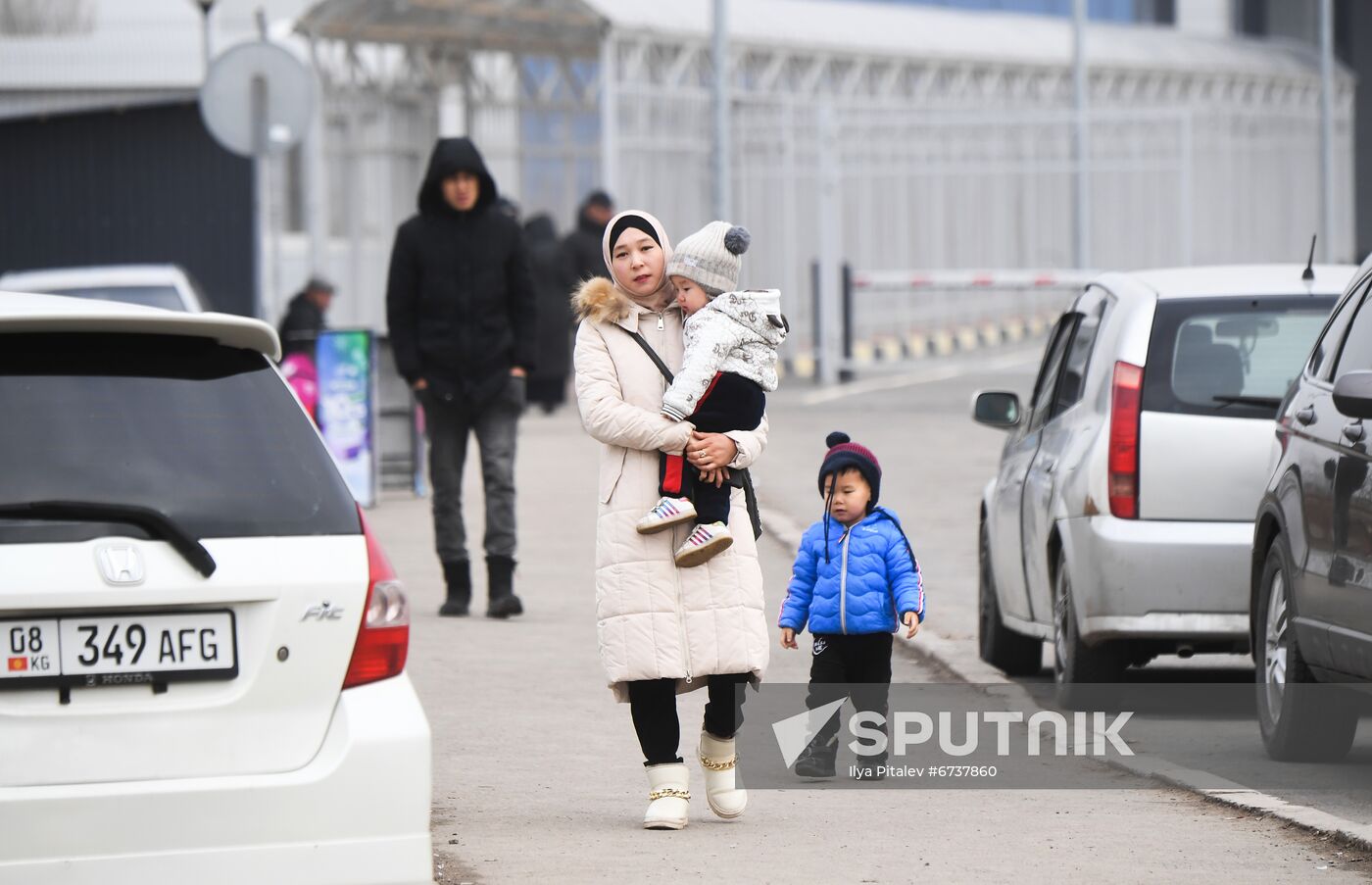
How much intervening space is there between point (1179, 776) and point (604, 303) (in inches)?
92.1

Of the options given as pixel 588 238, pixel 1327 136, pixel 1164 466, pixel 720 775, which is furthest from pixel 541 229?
pixel 720 775

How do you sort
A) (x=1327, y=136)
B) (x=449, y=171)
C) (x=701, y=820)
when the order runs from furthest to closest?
(x=1327, y=136) → (x=449, y=171) → (x=701, y=820)

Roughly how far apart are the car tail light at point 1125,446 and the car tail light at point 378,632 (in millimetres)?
4195

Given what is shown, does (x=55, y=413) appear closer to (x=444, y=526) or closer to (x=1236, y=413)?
(x=1236, y=413)

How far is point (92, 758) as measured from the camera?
186 inches

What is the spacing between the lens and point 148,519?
4855mm

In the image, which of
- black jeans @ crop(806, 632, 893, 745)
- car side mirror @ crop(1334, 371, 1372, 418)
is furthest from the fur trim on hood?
car side mirror @ crop(1334, 371, 1372, 418)

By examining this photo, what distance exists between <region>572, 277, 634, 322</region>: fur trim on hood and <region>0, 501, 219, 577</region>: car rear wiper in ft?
7.14

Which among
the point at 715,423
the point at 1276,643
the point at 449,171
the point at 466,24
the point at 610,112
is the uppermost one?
the point at 466,24

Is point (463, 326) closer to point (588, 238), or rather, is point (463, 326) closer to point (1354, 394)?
point (1354, 394)

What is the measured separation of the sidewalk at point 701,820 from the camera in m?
6.37

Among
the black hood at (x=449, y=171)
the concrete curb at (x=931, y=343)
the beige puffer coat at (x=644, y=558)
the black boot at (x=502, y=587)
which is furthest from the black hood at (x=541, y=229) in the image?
the beige puffer coat at (x=644, y=558)

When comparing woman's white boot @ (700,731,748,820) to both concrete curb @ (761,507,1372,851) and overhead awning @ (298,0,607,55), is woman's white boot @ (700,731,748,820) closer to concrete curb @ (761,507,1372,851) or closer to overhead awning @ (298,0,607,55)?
concrete curb @ (761,507,1372,851)

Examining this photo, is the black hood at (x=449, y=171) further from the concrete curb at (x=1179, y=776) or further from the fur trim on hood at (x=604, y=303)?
the fur trim on hood at (x=604, y=303)
